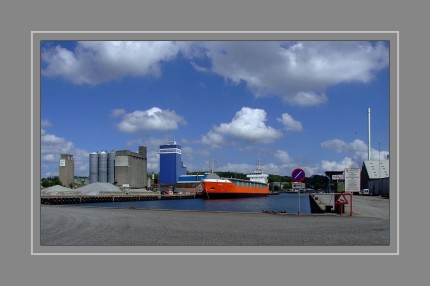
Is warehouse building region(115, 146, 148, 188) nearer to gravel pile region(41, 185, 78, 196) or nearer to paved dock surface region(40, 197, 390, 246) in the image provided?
gravel pile region(41, 185, 78, 196)

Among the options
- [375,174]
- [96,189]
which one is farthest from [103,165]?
[375,174]

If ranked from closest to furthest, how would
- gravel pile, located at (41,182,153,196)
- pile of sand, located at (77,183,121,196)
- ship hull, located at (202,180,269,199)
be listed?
ship hull, located at (202,180,269,199) → gravel pile, located at (41,182,153,196) → pile of sand, located at (77,183,121,196)

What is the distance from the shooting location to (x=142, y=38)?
8.49 m

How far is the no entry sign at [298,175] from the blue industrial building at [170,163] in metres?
69.4

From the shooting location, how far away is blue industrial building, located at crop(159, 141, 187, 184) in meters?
84.9

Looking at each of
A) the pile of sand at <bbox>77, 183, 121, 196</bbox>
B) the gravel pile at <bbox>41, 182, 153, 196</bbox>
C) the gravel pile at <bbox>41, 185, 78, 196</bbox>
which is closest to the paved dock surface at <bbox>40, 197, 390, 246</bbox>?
the gravel pile at <bbox>41, 185, 78, 196</bbox>

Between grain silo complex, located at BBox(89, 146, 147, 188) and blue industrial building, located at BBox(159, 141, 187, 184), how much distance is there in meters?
12.9

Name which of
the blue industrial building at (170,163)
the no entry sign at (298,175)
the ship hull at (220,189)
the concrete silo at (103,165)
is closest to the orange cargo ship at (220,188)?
the ship hull at (220,189)

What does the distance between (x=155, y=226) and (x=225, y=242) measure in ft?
11.8

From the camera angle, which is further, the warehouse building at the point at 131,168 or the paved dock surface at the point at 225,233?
the warehouse building at the point at 131,168

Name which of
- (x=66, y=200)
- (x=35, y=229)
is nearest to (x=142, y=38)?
(x=35, y=229)

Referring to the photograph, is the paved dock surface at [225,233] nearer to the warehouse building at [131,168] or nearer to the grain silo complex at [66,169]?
the grain silo complex at [66,169]

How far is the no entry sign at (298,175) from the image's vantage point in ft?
46.5

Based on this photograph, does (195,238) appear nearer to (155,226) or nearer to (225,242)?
(225,242)
